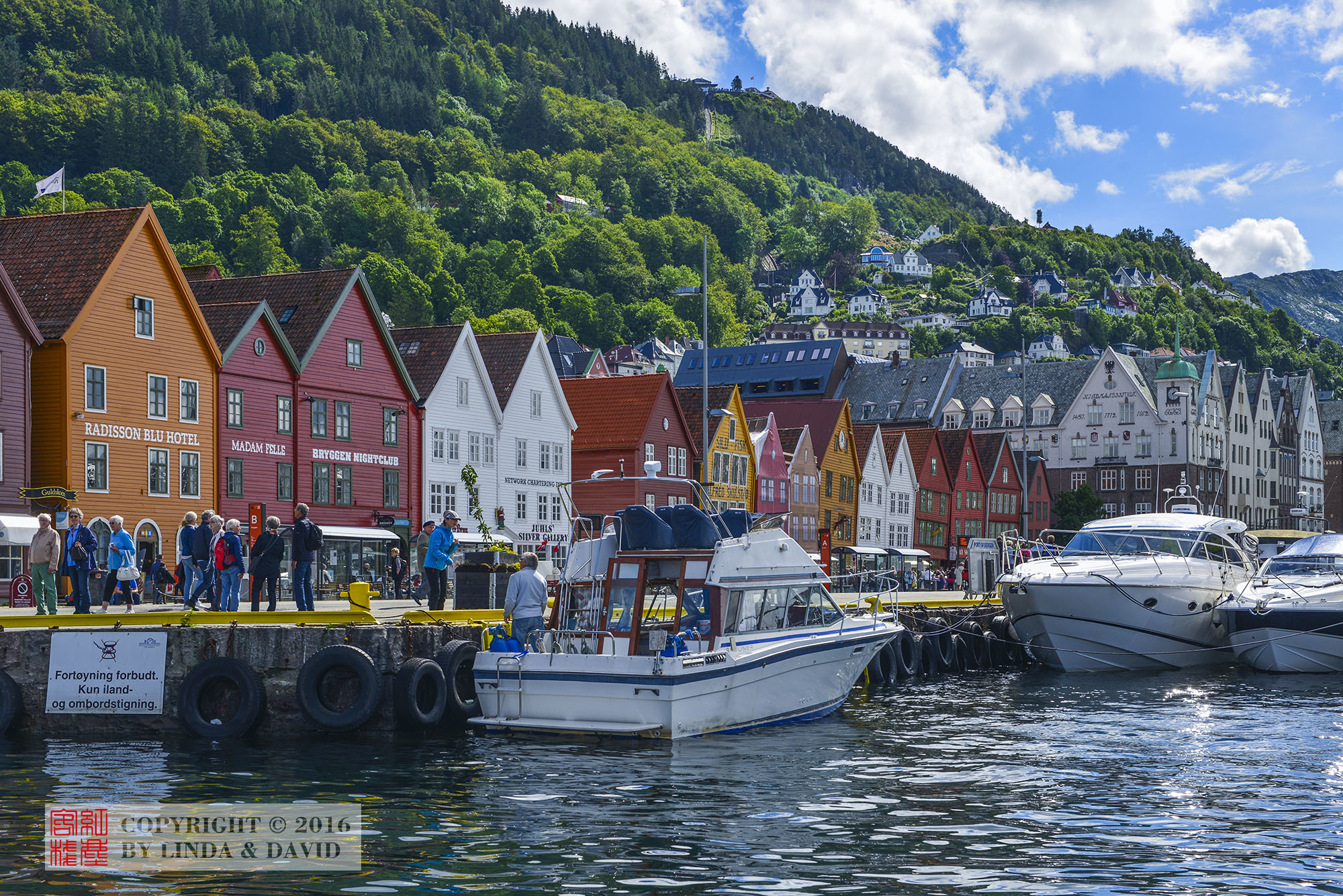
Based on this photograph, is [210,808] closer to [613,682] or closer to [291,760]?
[291,760]

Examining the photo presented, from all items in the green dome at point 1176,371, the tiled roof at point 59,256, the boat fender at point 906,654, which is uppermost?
the green dome at point 1176,371

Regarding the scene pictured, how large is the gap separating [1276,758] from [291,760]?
14.2 metres

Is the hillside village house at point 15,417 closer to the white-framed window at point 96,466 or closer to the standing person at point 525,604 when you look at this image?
the white-framed window at point 96,466

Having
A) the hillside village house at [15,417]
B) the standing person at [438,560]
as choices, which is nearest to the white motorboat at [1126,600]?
the standing person at [438,560]

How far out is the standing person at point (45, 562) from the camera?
26844 millimetres

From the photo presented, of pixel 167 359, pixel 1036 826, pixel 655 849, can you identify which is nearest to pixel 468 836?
pixel 655 849

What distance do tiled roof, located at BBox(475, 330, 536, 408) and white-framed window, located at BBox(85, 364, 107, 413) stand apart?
20.5 m

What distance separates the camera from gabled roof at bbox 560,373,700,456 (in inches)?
2751

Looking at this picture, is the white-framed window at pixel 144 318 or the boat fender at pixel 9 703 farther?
the white-framed window at pixel 144 318

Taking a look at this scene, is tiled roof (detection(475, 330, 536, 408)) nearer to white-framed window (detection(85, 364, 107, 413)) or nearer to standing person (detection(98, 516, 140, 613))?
white-framed window (detection(85, 364, 107, 413))

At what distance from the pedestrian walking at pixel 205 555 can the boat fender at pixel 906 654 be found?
15799mm

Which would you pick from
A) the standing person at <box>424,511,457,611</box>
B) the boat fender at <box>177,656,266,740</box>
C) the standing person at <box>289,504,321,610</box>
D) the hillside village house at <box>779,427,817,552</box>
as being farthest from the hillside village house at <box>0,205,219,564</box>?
the hillside village house at <box>779,427,817,552</box>

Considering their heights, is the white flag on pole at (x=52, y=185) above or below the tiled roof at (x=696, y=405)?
above

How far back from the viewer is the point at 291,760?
67.9 feet
